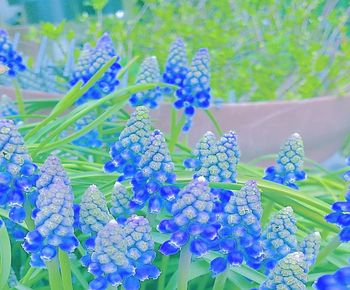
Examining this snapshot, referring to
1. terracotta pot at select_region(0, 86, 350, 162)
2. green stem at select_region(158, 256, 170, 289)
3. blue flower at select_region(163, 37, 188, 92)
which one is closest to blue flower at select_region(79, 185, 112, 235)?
green stem at select_region(158, 256, 170, 289)

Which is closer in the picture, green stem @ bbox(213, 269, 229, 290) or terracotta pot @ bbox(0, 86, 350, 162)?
green stem @ bbox(213, 269, 229, 290)

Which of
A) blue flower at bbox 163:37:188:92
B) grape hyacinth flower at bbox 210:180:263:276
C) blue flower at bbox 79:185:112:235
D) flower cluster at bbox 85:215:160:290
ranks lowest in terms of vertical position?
flower cluster at bbox 85:215:160:290

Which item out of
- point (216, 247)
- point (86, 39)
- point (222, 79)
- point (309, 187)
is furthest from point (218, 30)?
point (216, 247)

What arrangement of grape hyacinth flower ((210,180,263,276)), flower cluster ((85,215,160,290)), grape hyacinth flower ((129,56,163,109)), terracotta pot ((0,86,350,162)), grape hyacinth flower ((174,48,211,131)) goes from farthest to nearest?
terracotta pot ((0,86,350,162)), grape hyacinth flower ((129,56,163,109)), grape hyacinth flower ((174,48,211,131)), grape hyacinth flower ((210,180,263,276)), flower cluster ((85,215,160,290))

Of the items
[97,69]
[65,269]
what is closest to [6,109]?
[97,69]

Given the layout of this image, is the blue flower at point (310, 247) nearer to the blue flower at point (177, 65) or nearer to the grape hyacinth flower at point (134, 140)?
the grape hyacinth flower at point (134, 140)

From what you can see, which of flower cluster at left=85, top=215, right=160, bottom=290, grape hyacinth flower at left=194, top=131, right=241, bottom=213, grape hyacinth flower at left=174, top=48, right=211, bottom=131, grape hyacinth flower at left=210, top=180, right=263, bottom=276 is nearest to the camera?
flower cluster at left=85, top=215, right=160, bottom=290

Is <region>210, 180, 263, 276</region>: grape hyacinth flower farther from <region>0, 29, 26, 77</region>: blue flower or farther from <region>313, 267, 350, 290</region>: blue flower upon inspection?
<region>0, 29, 26, 77</region>: blue flower
